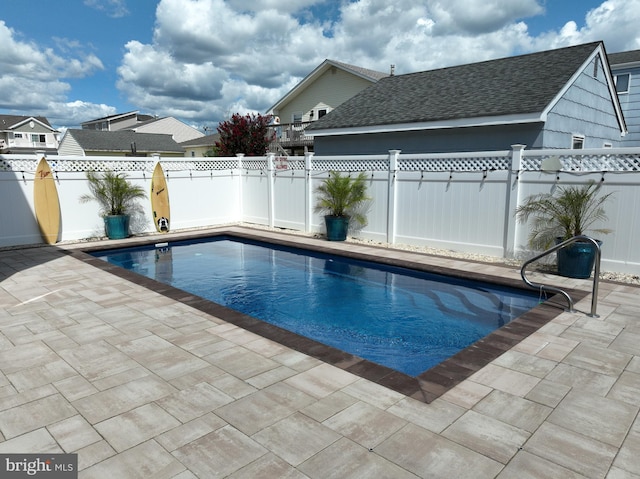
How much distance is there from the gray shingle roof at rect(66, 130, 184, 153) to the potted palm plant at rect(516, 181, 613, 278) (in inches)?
1006

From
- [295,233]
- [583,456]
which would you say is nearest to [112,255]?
[295,233]

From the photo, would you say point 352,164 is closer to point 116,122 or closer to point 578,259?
point 578,259

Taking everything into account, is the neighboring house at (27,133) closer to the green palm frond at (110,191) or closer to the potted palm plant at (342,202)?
the green palm frond at (110,191)

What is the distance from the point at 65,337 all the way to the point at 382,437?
3.41 metres

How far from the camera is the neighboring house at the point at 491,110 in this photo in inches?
384

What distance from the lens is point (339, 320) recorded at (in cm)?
579

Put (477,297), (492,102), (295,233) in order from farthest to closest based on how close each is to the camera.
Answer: (295,233)
(492,102)
(477,297)

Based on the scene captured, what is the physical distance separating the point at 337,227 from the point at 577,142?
674 centimetres

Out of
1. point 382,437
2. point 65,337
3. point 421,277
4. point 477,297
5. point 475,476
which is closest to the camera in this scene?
point 475,476

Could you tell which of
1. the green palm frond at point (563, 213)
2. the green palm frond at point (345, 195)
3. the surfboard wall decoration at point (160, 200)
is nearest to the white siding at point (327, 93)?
the green palm frond at point (345, 195)

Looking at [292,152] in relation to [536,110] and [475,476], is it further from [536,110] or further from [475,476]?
[475,476]

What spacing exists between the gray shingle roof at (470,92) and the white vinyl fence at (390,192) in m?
2.38

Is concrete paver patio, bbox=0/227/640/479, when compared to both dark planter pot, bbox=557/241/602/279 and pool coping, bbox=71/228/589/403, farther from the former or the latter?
dark planter pot, bbox=557/241/602/279

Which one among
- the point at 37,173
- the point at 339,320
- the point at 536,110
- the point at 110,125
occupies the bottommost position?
the point at 339,320
